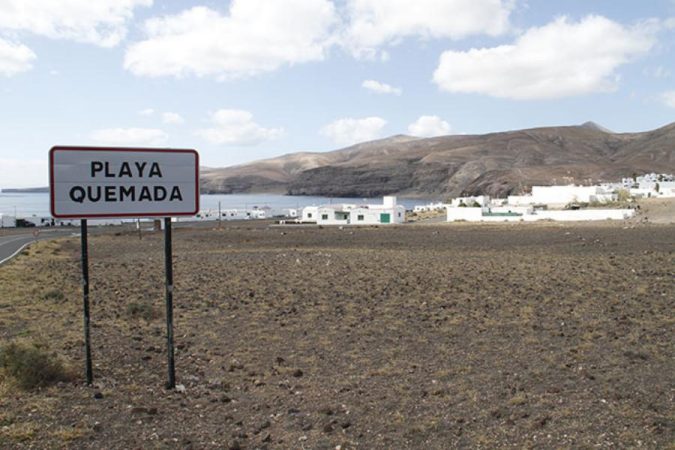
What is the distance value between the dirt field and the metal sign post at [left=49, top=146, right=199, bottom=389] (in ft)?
2.98

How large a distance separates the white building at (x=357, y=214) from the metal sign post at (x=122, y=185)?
65591mm

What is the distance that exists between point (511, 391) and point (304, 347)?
3157 millimetres

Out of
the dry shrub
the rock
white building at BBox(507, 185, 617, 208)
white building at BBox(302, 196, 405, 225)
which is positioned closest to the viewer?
the rock

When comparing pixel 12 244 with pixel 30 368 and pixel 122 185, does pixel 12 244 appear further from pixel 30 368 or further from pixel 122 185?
pixel 122 185

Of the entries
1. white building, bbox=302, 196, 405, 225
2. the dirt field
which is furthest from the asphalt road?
white building, bbox=302, 196, 405, 225

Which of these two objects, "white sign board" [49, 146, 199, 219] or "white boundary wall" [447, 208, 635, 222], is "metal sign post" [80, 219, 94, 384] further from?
"white boundary wall" [447, 208, 635, 222]

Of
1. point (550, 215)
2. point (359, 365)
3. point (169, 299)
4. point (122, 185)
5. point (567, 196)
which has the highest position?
point (567, 196)

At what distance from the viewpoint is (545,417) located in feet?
16.9

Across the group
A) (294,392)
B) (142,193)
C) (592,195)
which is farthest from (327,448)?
(592,195)

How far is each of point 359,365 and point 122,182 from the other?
356 cm

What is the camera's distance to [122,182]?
580cm

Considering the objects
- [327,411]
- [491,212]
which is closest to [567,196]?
[491,212]

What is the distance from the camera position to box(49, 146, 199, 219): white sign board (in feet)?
18.3

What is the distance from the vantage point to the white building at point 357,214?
236 feet
